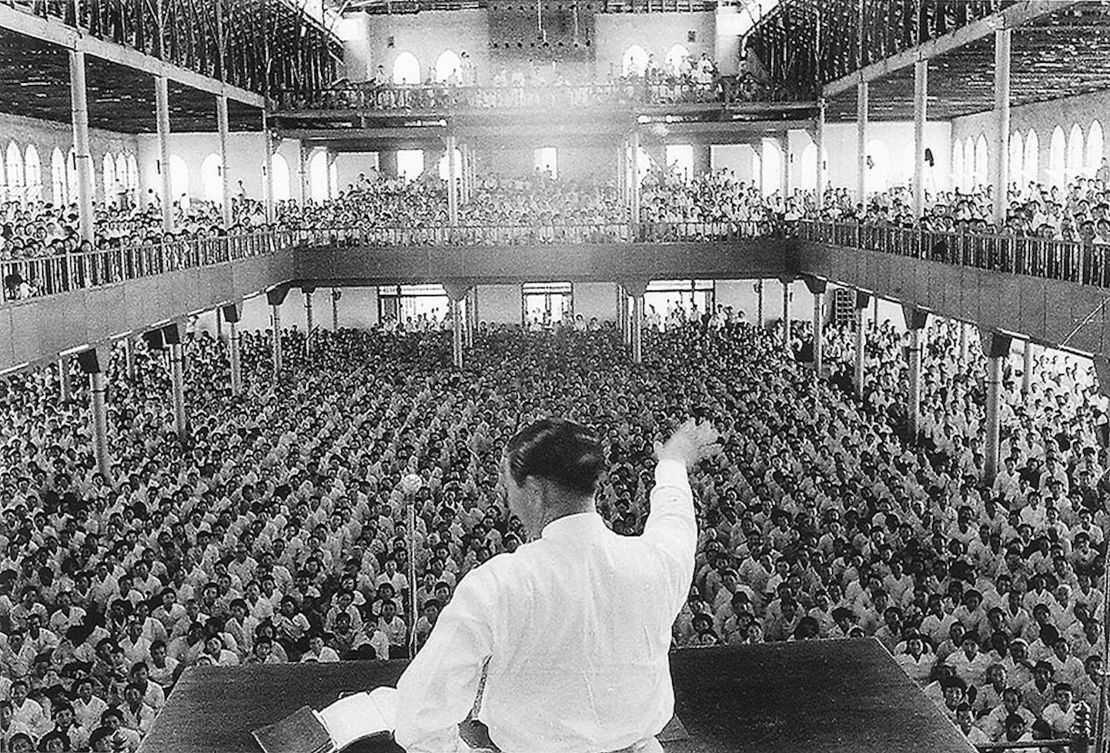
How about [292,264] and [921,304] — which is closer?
[921,304]

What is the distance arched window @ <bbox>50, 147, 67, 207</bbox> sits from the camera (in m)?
39.4

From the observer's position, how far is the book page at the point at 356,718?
13.4ft

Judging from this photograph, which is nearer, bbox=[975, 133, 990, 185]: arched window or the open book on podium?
the open book on podium

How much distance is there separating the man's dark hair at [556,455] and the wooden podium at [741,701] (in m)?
1.50

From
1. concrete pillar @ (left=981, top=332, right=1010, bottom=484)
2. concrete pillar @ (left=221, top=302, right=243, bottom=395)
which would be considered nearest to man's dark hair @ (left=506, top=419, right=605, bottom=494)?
concrete pillar @ (left=981, top=332, right=1010, bottom=484)

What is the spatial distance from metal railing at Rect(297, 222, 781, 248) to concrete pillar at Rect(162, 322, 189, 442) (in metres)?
8.28

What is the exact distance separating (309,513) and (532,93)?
2085 cm

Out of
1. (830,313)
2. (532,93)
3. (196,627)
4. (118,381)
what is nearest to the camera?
(196,627)

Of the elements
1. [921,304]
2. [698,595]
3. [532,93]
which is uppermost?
[532,93]

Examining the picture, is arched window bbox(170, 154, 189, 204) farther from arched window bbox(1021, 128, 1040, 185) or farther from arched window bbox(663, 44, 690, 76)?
arched window bbox(1021, 128, 1040, 185)

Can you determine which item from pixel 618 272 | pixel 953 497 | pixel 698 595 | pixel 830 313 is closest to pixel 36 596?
pixel 698 595

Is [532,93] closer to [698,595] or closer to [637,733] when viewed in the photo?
[698,595]

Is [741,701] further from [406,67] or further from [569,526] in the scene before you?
[406,67]

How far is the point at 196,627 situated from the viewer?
40.9 feet
